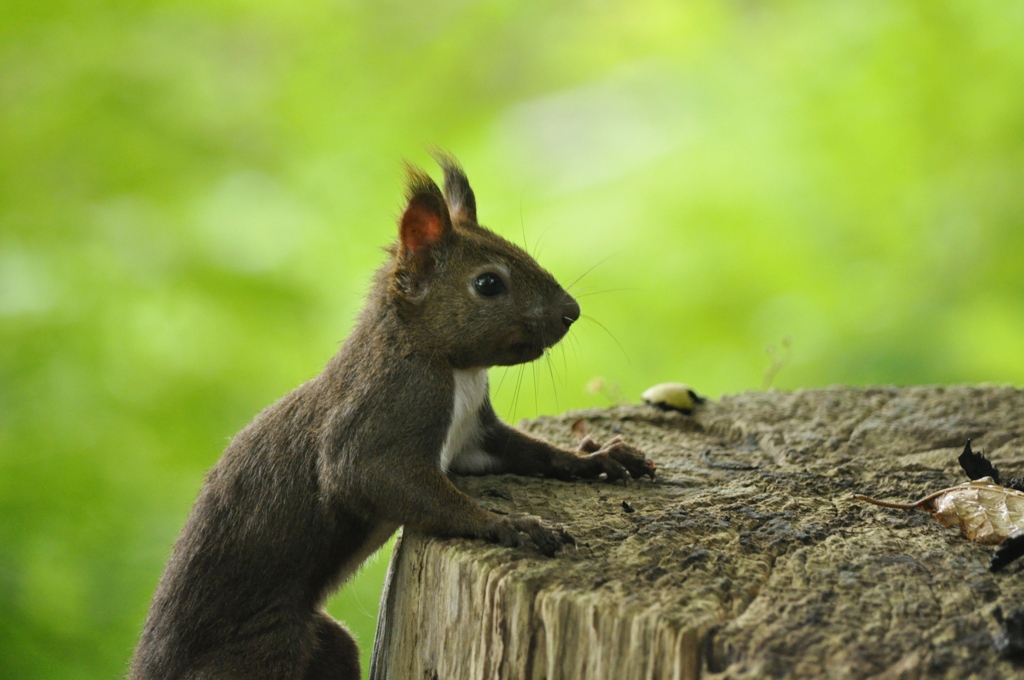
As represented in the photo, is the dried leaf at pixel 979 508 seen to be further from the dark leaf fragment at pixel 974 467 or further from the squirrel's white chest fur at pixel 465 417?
the squirrel's white chest fur at pixel 465 417

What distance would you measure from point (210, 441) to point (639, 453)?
Answer: 3.11 meters

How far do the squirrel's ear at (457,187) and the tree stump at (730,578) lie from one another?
2.71 feet

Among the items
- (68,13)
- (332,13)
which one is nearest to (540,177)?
(332,13)

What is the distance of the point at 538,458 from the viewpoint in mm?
3006

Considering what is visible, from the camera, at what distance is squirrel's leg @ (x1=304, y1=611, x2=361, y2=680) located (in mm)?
2787

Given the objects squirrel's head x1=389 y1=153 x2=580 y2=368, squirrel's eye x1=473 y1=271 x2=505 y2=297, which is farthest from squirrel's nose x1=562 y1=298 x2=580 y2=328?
squirrel's eye x1=473 y1=271 x2=505 y2=297

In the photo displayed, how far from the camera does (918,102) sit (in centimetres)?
577

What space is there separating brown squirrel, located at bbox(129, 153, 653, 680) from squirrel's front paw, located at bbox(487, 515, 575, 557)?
69 millimetres

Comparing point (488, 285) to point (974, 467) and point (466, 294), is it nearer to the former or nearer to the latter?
point (466, 294)

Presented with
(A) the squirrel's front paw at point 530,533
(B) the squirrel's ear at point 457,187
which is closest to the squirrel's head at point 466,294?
(B) the squirrel's ear at point 457,187

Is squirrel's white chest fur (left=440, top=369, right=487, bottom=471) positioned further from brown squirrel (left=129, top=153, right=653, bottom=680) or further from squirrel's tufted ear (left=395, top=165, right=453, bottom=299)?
squirrel's tufted ear (left=395, top=165, right=453, bottom=299)

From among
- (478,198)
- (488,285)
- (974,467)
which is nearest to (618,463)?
(488,285)

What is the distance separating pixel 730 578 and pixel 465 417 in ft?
3.38

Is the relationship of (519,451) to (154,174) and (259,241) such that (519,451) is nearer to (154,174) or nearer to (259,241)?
(259,241)
